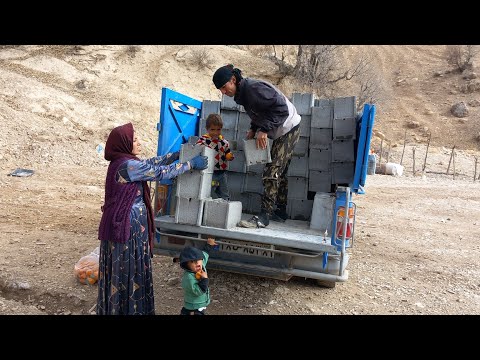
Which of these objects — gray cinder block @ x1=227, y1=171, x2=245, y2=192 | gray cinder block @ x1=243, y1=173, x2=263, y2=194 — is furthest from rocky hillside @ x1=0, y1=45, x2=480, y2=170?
gray cinder block @ x1=243, y1=173, x2=263, y2=194

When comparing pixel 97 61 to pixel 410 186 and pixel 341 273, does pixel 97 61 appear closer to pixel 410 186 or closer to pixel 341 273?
pixel 410 186

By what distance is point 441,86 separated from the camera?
1425 inches

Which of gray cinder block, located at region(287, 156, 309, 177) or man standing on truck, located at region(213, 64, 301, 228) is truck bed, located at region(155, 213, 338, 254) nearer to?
man standing on truck, located at region(213, 64, 301, 228)

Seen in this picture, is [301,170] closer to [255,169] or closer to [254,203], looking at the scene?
[255,169]

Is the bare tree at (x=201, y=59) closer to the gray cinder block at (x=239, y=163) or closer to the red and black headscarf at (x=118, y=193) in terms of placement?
the gray cinder block at (x=239, y=163)

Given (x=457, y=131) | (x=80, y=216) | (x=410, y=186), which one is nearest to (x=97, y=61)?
(x=80, y=216)

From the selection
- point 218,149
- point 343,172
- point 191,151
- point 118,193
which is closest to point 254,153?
point 218,149

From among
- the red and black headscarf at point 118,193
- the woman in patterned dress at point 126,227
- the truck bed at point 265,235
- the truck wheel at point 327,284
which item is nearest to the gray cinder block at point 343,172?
the truck bed at point 265,235

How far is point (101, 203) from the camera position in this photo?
8727 millimetres

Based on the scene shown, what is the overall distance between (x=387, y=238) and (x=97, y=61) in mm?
15043

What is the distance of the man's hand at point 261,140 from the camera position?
420 cm

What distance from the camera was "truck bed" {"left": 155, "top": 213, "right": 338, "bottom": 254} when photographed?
3.60 m

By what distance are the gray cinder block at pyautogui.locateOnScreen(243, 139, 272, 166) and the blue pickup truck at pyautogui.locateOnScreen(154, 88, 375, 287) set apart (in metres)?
0.68

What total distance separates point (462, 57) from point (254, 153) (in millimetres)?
41036
